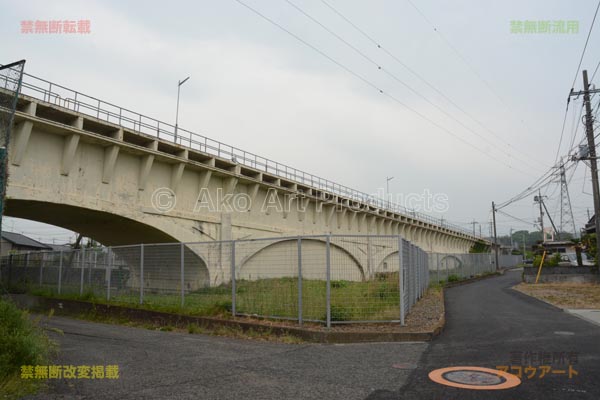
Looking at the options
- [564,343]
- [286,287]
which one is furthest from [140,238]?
[564,343]

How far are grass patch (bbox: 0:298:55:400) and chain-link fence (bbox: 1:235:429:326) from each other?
4874 millimetres

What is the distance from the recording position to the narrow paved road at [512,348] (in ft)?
15.8

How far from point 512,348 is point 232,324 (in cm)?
604

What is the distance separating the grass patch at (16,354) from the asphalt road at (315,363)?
28 cm

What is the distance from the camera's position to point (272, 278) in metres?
9.90

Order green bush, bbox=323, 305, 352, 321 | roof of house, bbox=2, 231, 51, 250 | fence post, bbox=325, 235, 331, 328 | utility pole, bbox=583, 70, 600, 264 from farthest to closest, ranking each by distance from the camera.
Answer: roof of house, bbox=2, 231, 51, 250 → utility pole, bbox=583, 70, 600, 264 → green bush, bbox=323, 305, 352, 321 → fence post, bbox=325, 235, 331, 328

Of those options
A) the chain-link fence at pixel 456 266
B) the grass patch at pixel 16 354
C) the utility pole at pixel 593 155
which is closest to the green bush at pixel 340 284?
the grass patch at pixel 16 354

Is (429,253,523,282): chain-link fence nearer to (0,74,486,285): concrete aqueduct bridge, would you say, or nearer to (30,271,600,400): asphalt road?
(0,74,486,285): concrete aqueduct bridge

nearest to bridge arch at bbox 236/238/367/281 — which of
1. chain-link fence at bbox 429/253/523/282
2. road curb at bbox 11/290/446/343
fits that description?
road curb at bbox 11/290/446/343

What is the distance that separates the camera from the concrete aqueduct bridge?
14.7 m

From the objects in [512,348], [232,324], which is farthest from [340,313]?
[512,348]

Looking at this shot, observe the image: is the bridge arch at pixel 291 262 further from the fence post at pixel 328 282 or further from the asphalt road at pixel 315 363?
the asphalt road at pixel 315 363

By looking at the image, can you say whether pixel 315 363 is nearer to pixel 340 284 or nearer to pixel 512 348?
pixel 340 284

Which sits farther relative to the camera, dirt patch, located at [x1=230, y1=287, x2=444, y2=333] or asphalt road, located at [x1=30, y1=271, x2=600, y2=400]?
dirt patch, located at [x1=230, y1=287, x2=444, y2=333]
